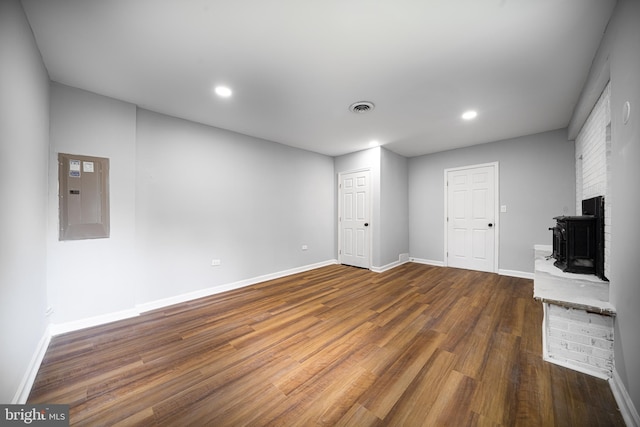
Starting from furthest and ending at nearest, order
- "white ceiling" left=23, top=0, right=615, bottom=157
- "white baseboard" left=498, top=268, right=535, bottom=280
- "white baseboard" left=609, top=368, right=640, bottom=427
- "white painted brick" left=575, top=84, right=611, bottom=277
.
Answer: "white baseboard" left=498, top=268, right=535, bottom=280 < "white painted brick" left=575, top=84, right=611, bottom=277 < "white ceiling" left=23, top=0, right=615, bottom=157 < "white baseboard" left=609, top=368, right=640, bottom=427

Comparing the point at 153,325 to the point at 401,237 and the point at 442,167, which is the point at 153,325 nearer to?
the point at 401,237

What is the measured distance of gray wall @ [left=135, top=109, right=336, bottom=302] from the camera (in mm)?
2979

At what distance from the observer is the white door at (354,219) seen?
495 cm

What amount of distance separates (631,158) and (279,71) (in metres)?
2.61

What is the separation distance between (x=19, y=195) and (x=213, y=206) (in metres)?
2.03

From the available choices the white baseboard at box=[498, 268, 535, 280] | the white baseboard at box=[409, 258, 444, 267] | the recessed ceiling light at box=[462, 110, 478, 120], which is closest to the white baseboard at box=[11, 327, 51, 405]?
the recessed ceiling light at box=[462, 110, 478, 120]

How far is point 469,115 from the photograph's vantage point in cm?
323

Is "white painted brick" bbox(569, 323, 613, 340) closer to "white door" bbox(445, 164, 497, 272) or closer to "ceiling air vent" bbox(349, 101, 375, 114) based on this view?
"ceiling air vent" bbox(349, 101, 375, 114)

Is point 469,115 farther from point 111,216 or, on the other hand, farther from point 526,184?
point 111,216

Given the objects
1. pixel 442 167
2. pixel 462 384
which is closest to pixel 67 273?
pixel 462 384

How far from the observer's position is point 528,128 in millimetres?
3803

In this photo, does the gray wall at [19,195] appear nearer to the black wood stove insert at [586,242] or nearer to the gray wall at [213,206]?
the gray wall at [213,206]

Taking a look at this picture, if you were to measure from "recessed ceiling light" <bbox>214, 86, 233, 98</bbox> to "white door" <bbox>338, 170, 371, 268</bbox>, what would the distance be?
3.16 meters

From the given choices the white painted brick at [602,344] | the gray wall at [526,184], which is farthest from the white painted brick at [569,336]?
the gray wall at [526,184]
